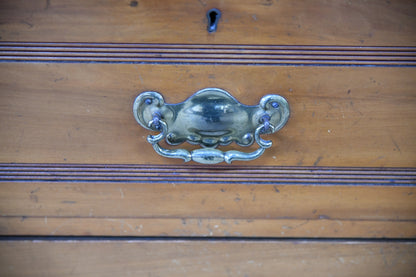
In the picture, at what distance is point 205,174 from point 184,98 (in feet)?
0.35

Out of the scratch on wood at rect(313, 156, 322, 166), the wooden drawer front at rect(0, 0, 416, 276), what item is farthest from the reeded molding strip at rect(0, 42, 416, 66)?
the scratch on wood at rect(313, 156, 322, 166)

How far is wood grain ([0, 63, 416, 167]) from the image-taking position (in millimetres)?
314

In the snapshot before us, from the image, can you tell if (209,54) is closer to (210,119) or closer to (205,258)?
(210,119)

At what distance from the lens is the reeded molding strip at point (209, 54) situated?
306 mm

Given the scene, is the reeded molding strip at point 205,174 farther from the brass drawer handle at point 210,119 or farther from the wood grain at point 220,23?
the wood grain at point 220,23

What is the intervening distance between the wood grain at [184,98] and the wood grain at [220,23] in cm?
3

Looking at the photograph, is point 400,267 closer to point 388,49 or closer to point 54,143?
point 388,49

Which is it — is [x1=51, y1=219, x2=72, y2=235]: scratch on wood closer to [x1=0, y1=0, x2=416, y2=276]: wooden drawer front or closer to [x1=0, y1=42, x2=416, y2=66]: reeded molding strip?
[x1=0, y1=0, x2=416, y2=276]: wooden drawer front

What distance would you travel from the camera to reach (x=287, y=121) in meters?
0.33

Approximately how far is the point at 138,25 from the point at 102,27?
4 centimetres

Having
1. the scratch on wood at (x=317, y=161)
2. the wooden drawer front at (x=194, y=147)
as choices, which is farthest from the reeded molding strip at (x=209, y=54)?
the scratch on wood at (x=317, y=161)

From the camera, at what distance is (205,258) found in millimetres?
407

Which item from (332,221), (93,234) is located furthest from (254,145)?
(93,234)

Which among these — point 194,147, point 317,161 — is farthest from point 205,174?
point 317,161
